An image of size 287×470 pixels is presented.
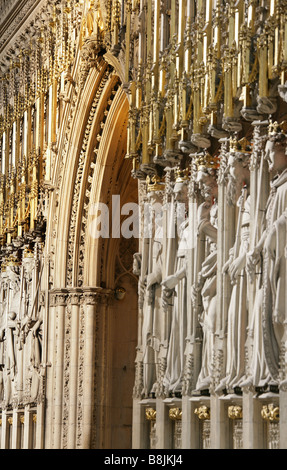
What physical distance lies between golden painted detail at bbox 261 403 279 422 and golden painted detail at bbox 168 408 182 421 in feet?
7.10

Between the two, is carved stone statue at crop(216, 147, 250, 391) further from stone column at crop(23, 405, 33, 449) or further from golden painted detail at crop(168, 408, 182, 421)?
stone column at crop(23, 405, 33, 449)

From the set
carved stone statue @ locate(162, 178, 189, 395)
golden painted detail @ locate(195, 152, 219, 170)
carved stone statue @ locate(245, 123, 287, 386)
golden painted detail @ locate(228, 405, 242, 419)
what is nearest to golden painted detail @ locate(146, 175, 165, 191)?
carved stone statue @ locate(162, 178, 189, 395)

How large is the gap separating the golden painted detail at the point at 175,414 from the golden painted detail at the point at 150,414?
441 millimetres

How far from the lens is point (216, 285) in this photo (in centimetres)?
1309

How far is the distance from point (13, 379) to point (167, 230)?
7.68 meters

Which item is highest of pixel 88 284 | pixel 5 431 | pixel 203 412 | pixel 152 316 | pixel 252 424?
pixel 88 284

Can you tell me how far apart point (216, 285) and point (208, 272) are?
0.19 m

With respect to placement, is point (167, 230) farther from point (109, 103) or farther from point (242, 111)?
point (109, 103)

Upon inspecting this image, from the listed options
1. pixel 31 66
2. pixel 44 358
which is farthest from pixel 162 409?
pixel 31 66

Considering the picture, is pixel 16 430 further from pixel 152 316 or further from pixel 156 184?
pixel 156 184

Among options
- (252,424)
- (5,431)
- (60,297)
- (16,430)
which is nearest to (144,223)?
(252,424)

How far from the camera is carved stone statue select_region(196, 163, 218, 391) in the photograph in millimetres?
13016

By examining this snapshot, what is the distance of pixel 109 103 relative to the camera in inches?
734

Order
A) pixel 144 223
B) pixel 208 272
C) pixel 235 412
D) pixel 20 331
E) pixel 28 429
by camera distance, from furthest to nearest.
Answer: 1. pixel 20 331
2. pixel 28 429
3. pixel 144 223
4. pixel 208 272
5. pixel 235 412
